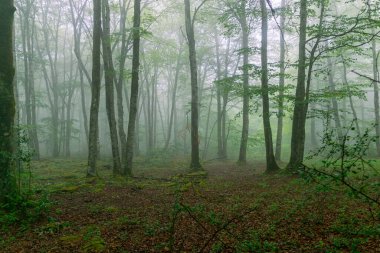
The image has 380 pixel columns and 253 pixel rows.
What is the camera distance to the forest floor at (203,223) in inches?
227

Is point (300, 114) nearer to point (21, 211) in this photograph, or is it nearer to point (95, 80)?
point (95, 80)

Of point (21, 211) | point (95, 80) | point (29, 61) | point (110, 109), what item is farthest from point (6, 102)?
point (29, 61)

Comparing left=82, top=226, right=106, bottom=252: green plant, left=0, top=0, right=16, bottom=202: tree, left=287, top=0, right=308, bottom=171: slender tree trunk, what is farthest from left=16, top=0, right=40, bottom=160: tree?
left=287, top=0, right=308, bottom=171: slender tree trunk

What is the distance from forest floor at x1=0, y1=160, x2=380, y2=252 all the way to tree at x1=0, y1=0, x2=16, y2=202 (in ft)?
3.95

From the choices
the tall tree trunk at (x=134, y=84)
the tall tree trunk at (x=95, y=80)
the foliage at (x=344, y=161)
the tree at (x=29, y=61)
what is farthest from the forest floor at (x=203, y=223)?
the tree at (x=29, y=61)

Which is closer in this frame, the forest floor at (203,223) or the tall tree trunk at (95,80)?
the forest floor at (203,223)

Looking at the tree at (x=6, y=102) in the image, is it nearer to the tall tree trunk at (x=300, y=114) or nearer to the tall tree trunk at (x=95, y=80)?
the tall tree trunk at (x=95, y=80)

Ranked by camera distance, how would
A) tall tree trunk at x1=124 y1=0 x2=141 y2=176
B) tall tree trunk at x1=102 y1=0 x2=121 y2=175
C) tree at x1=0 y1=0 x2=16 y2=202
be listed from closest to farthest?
tree at x1=0 y1=0 x2=16 y2=202
tall tree trunk at x1=124 y1=0 x2=141 y2=176
tall tree trunk at x1=102 y1=0 x2=121 y2=175

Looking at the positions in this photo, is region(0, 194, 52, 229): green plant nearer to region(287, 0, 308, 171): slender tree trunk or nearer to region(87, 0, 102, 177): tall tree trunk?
region(87, 0, 102, 177): tall tree trunk

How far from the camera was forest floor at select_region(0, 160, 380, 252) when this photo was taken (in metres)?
5.77

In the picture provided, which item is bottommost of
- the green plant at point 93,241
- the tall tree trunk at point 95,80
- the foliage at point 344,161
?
the green plant at point 93,241

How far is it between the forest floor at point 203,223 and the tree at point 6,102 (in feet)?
3.95

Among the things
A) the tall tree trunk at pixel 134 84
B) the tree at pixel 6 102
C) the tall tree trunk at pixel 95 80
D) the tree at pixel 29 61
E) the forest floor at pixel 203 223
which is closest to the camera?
the forest floor at pixel 203 223

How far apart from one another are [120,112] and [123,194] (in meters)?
7.61
